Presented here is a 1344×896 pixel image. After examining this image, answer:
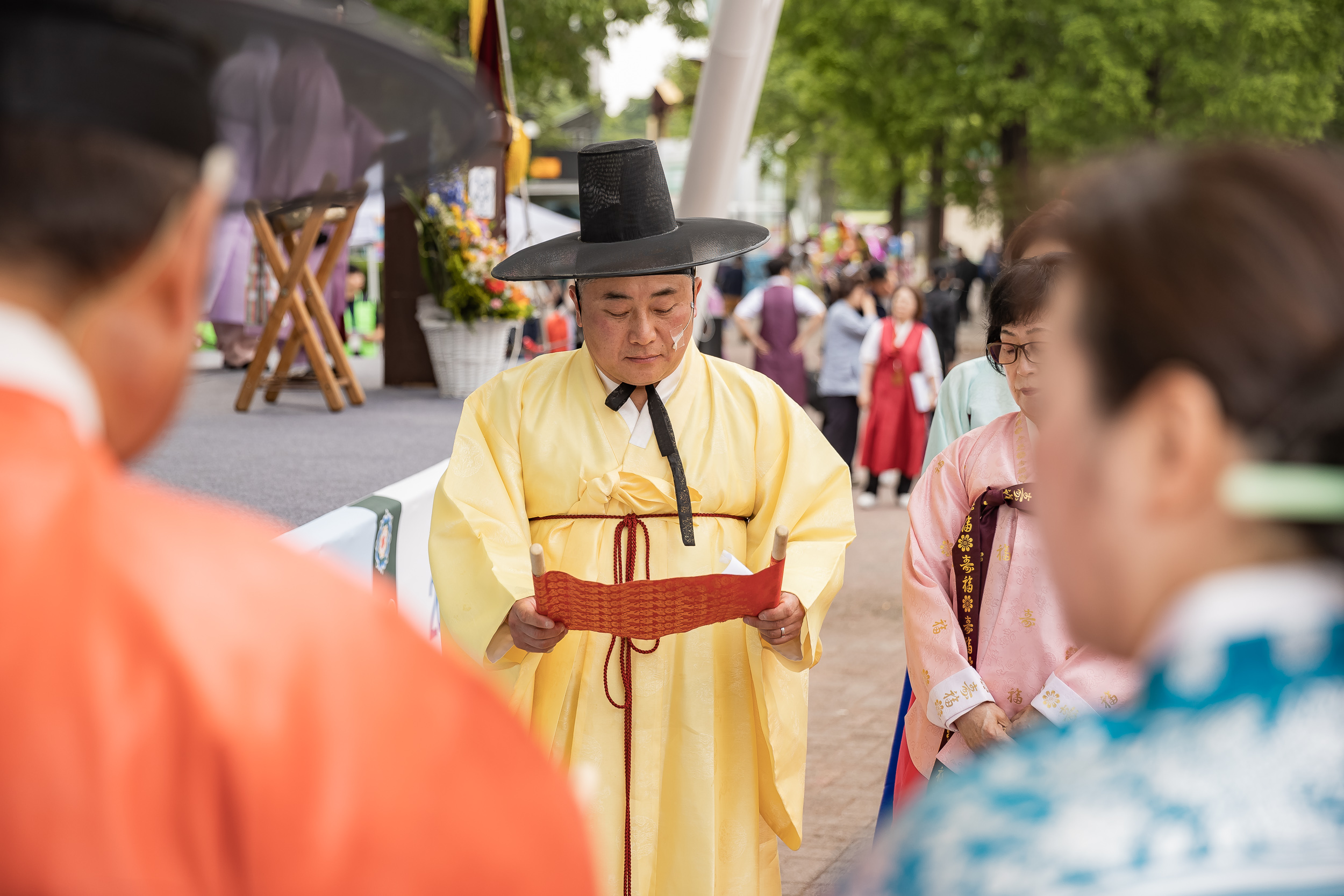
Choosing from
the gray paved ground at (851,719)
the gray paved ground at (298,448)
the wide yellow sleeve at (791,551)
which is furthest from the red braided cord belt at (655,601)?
the gray paved ground at (298,448)

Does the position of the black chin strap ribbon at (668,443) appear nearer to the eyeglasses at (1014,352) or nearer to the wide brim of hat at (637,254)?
the wide brim of hat at (637,254)

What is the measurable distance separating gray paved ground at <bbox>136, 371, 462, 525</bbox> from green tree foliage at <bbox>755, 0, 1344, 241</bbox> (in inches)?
517

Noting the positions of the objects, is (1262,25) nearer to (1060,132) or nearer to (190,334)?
(1060,132)

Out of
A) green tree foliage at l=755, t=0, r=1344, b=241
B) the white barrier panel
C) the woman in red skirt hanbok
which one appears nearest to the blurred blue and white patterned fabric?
the white barrier panel

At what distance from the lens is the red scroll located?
7.99 ft

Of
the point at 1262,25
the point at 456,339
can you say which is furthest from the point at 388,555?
the point at 1262,25

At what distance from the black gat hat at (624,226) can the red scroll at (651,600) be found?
2.29 feet

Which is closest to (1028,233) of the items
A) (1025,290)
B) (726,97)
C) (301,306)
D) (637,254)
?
(1025,290)

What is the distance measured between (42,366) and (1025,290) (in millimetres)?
2159

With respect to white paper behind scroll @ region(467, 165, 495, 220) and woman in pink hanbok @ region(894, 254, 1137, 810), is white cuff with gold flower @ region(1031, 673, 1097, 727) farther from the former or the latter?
white paper behind scroll @ region(467, 165, 495, 220)

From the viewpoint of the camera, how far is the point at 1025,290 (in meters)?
2.64

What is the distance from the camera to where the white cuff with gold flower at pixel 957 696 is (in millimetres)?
2527

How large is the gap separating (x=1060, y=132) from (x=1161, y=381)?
19.9 metres

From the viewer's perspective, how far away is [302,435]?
6.36 metres
